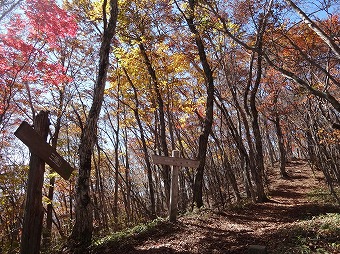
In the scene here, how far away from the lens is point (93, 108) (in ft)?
19.7

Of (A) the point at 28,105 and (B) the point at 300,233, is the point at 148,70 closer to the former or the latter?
(A) the point at 28,105

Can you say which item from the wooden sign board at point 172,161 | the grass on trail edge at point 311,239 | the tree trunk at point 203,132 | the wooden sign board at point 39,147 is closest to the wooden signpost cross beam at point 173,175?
the wooden sign board at point 172,161

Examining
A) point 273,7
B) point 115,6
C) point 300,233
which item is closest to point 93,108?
point 115,6

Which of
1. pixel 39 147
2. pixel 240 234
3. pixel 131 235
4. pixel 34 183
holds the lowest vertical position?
pixel 240 234

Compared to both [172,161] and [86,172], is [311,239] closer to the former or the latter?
[172,161]

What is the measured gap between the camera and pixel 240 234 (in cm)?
599

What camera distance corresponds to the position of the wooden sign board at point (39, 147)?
3.42 m

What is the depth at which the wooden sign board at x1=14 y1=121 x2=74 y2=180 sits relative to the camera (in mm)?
3421

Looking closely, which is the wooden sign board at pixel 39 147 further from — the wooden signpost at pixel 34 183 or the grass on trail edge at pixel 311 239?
the grass on trail edge at pixel 311 239

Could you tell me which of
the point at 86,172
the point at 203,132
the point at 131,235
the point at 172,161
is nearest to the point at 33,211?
the point at 86,172

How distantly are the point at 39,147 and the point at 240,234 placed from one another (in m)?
4.69

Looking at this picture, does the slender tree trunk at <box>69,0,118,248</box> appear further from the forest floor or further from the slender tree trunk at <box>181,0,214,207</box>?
the slender tree trunk at <box>181,0,214,207</box>

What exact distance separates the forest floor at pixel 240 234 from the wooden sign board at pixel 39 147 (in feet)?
7.65

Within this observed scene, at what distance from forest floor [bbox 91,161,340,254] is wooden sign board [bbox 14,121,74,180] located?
2.33 meters
